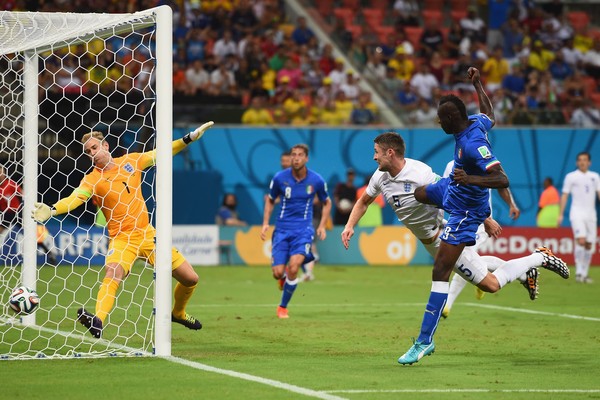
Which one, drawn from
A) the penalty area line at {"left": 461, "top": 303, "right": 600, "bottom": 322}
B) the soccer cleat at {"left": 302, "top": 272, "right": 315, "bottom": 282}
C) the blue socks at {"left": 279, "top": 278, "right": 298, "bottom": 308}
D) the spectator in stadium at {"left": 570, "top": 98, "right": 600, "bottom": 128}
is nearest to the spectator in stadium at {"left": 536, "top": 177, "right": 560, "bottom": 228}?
the spectator in stadium at {"left": 570, "top": 98, "right": 600, "bottom": 128}

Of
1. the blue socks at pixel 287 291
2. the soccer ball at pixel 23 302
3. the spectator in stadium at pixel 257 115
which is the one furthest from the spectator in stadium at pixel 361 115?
the soccer ball at pixel 23 302

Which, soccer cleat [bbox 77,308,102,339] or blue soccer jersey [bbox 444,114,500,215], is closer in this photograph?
blue soccer jersey [bbox 444,114,500,215]

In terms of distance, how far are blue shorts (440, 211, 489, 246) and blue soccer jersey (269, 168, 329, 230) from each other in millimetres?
5816

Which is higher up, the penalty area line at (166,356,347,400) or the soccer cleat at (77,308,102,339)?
the soccer cleat at (77,308,102,339)

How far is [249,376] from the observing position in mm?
8633

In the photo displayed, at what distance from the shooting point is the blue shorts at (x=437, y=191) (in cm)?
987

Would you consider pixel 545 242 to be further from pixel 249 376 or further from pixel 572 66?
pixel 249 376

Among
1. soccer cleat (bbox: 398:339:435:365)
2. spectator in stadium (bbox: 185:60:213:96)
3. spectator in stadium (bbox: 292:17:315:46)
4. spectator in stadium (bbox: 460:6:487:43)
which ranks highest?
spectator in stadium (bbox: 460:6:487:43)

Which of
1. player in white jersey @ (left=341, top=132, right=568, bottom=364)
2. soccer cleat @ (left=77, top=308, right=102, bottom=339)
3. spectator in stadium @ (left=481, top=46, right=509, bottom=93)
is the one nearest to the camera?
soccer cleat @ (left=77, top=308, right=102, bottom=339)

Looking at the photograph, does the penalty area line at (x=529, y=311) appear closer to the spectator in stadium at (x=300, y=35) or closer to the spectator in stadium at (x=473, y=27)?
the spectator in stadium at (x=300, y=35)

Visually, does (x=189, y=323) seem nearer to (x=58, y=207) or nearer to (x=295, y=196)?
(x=58, y=207)

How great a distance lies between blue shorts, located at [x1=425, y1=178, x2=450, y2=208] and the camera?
9867 mm

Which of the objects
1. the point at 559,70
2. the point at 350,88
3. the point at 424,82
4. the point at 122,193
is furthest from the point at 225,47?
the point at 122,193

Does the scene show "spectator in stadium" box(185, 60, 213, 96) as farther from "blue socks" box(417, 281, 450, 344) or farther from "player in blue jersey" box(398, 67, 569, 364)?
"blue socks" box(417, 281, 450, 344)
